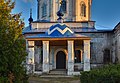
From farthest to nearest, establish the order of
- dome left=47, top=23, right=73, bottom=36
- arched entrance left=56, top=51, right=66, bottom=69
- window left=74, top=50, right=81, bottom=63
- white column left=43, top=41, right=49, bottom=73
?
window left=74, top=50, right=81, bottom=63 < arched entrance left=56, top=51, right=66, bottom=69 < dome left=47, top=23, right=73, bottom=36 < white column left=43, top=41, right=49, bottom=73

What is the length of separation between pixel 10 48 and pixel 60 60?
64.8ft

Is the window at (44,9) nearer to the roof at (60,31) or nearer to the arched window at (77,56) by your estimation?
the roof at (60,31)

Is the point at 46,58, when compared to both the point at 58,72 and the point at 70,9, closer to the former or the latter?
the point at 58,72

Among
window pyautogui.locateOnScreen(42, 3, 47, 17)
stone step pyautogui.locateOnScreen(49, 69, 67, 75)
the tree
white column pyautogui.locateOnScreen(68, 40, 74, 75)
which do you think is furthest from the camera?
window pyautogui.locateOnScreen(42, 3, 47, 17)

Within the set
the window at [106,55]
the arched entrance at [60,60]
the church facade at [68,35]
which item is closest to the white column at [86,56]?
the church facade at [68,35]

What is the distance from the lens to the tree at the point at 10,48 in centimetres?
1153

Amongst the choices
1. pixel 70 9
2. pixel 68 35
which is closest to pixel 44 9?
pixel 70 9

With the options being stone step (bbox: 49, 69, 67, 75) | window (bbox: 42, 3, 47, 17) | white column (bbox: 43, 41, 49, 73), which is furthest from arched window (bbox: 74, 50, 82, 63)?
window (bbox: 42, 3, 47, 17)

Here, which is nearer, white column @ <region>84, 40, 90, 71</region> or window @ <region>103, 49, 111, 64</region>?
white column @ <region>84, 40, 90, 71</region>

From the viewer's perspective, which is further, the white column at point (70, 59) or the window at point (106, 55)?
the window at point (106, 55)

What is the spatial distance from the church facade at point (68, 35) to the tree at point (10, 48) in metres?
14.8

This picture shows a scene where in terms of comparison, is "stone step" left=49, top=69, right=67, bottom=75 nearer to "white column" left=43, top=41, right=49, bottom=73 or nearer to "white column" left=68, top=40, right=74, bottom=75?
"white column" left=43, top=41, right=49, bottom=73

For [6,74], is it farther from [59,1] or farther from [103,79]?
[59,1]

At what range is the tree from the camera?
11.5 m
